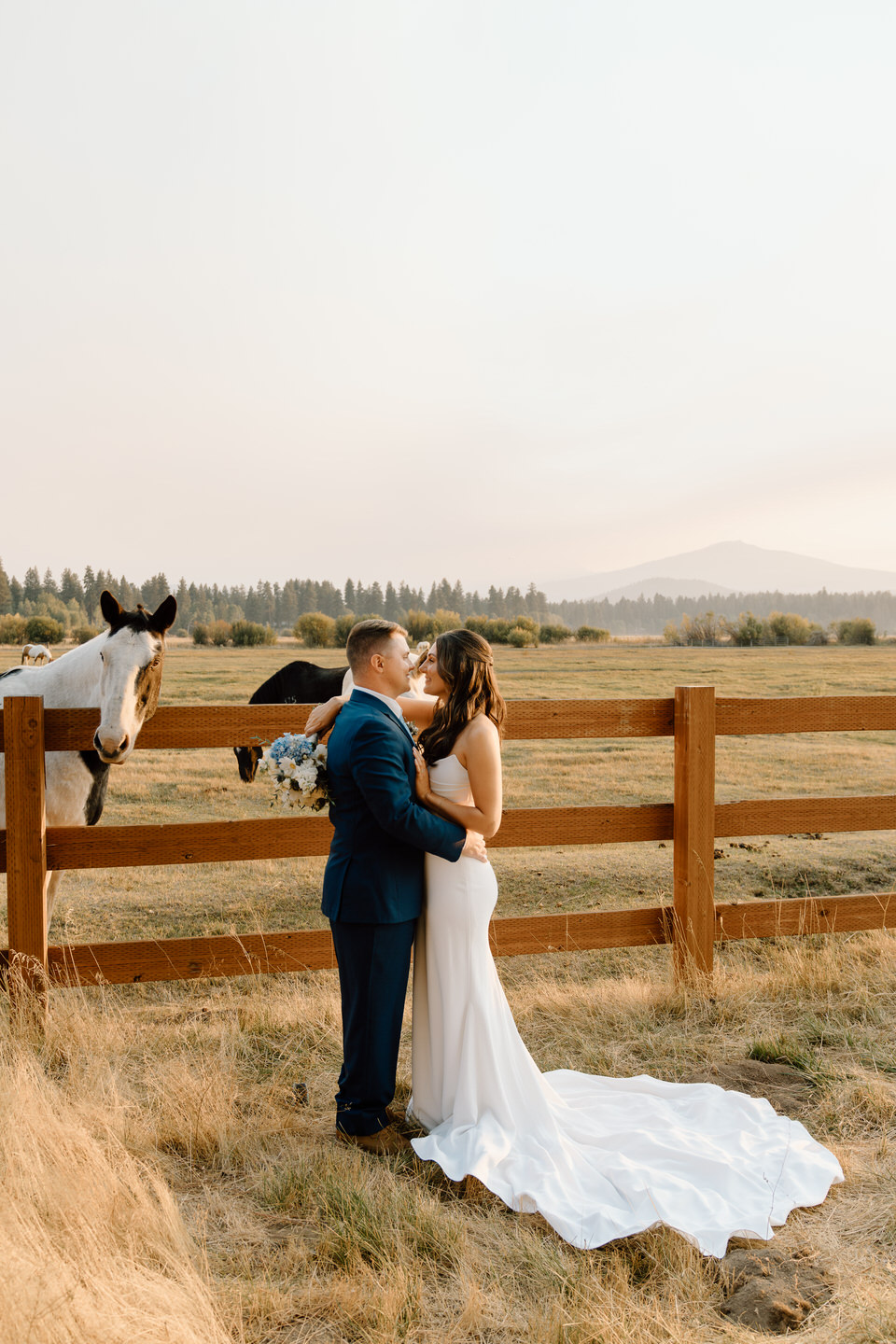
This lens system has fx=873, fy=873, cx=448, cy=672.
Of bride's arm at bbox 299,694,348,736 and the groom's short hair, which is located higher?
the groom's short hair

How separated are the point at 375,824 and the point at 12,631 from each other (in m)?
80.5

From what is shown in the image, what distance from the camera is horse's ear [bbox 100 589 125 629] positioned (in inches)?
197

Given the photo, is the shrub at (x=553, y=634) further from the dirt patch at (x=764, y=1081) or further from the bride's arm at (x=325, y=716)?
the bride's arm at (x=325, y=716)

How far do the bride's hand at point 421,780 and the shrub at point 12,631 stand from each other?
252 feet

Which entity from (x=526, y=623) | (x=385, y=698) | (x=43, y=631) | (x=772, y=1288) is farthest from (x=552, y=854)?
(x=526, y=623)

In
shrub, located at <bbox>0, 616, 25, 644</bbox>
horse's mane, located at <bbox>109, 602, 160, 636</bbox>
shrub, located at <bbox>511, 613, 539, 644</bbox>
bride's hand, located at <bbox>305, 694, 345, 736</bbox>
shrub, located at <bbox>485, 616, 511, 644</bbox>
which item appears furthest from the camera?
shrub, located at <bbox>511, 613, 539, 644</bbox>

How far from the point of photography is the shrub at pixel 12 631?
7362cm

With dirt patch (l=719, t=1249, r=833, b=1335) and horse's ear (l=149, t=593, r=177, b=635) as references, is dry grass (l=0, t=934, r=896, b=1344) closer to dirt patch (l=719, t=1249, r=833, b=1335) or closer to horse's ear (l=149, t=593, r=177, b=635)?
dirt patch (l=719, t=1249, r=833, b=1335)

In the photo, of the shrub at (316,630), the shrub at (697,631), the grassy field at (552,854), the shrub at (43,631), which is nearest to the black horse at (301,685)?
the grassy field at (552,854)

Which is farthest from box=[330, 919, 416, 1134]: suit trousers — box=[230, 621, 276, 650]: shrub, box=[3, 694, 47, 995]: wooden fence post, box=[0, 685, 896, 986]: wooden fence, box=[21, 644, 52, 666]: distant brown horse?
box=[230, 621, 276, 650]: shrub

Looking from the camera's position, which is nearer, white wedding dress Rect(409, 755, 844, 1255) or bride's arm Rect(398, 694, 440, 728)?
white wedding dress Rect(409, 755, 844, 1255)

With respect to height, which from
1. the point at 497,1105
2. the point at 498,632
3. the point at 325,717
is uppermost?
the point at 498,632

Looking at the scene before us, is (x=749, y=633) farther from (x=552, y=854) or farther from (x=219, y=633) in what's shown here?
(x=552, y=854)

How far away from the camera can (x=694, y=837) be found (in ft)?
16.2
